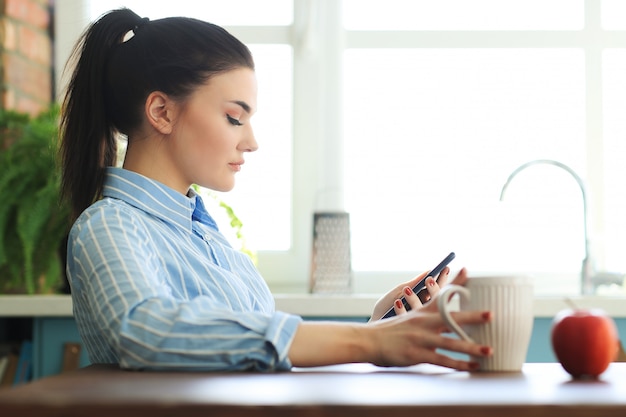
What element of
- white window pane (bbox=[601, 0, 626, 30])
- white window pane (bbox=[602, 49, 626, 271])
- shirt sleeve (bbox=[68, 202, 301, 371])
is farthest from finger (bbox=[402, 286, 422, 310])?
white window pane (bbox=[601, 0, 626, 30])

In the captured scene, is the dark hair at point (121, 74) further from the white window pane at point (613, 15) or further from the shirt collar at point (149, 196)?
the white window pane at point (613, 15)

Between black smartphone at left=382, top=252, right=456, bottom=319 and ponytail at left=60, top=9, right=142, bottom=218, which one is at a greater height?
ponytail at left=60, top=9, right=142, bottom=218

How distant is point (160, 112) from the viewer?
1.38 meters

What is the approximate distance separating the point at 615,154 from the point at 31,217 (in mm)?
1791

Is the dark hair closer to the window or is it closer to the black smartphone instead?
the black smartphone

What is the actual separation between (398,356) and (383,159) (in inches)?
76.8

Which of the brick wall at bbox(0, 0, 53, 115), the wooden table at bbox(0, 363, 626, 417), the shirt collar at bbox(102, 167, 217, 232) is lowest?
the wooden table at bbox(0, 363, 626, 417)

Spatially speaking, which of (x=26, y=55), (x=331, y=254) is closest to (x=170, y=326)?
(x=331, y=254)

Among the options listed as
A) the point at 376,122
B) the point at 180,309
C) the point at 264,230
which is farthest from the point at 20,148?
the point at 180,309

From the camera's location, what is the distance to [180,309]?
39.1 inches

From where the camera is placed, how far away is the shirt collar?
128 centimetres

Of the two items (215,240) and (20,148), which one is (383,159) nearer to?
(20,148)

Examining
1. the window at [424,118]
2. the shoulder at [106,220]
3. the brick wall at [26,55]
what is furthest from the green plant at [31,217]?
the shoulder at [106,220]

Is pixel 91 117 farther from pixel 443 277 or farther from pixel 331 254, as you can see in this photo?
pixel 331 254
